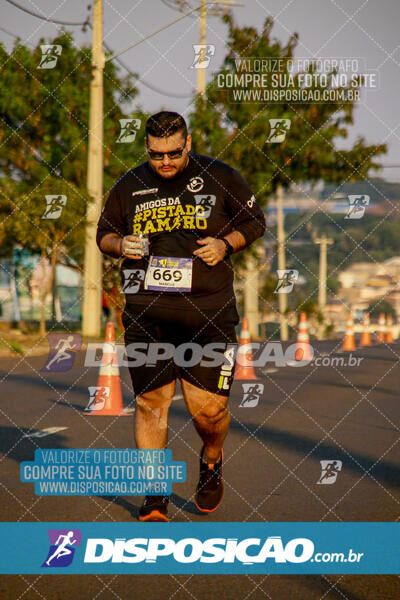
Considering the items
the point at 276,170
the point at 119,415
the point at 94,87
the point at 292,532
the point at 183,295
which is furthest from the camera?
the point at 276,170

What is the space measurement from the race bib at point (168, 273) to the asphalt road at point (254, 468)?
119cm

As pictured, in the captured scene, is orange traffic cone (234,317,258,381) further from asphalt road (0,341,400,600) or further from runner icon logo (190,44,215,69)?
runner icon logo (190,44,215,69)

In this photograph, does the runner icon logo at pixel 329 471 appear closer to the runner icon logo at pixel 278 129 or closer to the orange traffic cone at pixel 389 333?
the runner icon logo at pixel 278 129

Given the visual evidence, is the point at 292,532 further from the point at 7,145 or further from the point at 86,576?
the point at 7,145

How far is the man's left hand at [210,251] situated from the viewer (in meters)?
4.90

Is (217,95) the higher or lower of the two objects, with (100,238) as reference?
higher

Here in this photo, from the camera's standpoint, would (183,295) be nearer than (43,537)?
No

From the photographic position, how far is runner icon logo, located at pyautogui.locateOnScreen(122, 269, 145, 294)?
16.5 feet

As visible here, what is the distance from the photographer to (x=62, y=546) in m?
4.45

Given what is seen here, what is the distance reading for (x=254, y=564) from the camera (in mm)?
4328

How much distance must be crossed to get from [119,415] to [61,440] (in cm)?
175

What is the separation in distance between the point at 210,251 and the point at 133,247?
1.24ft

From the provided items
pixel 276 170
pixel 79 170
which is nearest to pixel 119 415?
pixel 79 170

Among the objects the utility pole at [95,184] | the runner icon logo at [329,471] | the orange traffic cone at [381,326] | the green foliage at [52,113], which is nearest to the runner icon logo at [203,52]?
the utility pole at [95,184]
